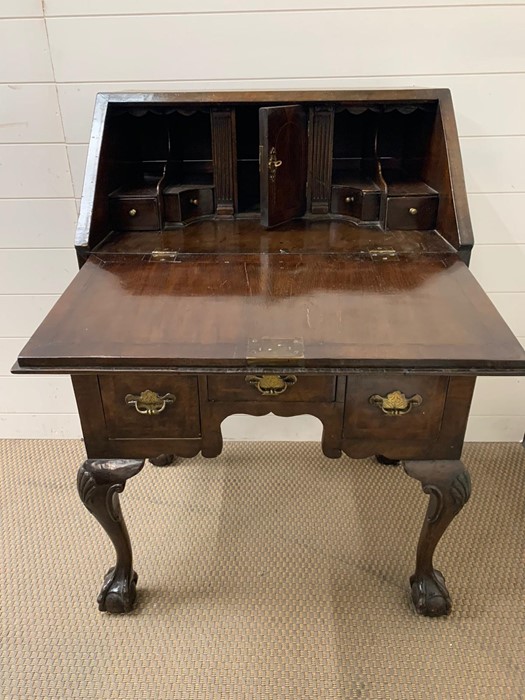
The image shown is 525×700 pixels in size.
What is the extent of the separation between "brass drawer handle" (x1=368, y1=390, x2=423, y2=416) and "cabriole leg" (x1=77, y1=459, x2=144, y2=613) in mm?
463

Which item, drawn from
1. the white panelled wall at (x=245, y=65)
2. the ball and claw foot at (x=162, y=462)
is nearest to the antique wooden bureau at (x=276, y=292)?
the white panelled wall at (x=245, y=65)

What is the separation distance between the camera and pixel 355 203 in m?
1.31

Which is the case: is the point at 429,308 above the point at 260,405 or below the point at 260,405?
above

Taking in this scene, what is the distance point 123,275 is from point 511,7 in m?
1.12

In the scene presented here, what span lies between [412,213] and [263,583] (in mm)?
950

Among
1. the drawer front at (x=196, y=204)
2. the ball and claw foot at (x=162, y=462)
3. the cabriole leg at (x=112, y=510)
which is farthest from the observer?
the ball and claw foot at (x=162, y=462)

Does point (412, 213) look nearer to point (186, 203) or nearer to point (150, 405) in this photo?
point (186, 203)

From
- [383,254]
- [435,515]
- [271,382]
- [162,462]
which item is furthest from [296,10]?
[162,462]

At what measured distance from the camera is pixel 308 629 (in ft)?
4.26

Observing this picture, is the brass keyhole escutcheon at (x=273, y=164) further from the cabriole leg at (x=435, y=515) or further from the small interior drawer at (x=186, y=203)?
the cabriole leg at (x=435, y=515)

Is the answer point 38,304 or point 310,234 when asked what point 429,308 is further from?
point 38,304

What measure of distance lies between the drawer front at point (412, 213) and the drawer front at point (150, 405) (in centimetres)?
59

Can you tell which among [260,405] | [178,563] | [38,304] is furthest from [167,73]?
[178,563]

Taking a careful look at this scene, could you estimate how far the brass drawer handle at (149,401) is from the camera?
1004 mm
